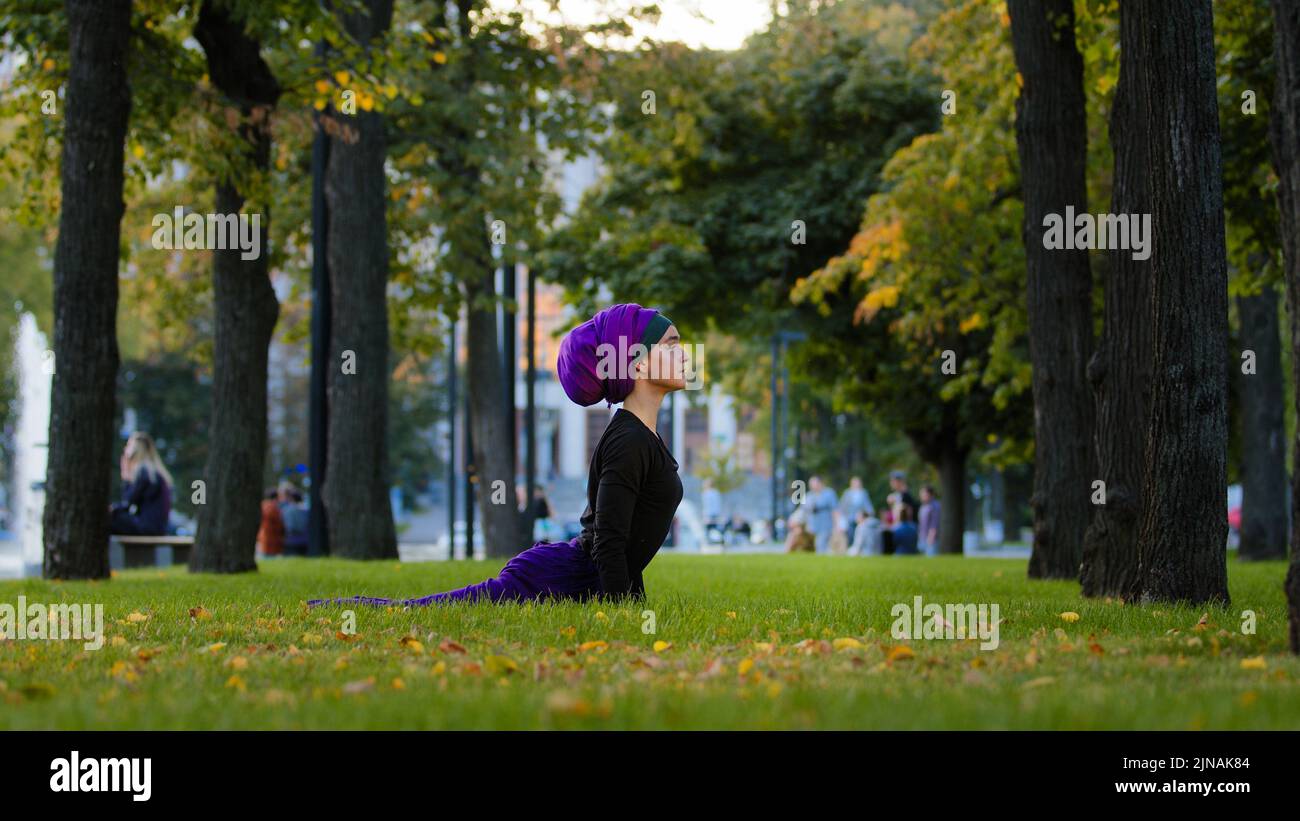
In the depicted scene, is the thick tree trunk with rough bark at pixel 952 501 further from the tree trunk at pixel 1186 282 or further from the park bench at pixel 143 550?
the tree trunk at pixel 1186 282

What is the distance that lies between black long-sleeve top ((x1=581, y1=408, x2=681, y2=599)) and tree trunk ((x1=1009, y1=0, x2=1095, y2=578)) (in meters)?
6.87

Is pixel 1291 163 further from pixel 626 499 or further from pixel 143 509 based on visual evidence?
pixel 143 509

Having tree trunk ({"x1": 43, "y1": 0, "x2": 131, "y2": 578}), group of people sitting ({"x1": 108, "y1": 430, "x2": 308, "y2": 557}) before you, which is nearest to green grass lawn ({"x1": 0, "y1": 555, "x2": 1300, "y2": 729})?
tree trunk ({"x1": 43, "y1": 0, "x2": 131, "y2": 578})

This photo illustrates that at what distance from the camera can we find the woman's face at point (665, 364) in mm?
8250

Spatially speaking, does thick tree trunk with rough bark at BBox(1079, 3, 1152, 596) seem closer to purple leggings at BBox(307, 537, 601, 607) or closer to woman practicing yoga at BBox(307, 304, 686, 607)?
woman practicing yoga at BBox(307, 304, 686, 607)

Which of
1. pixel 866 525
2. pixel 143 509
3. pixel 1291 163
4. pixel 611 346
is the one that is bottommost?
pixel 866 525

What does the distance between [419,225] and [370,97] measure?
9574 millimetres

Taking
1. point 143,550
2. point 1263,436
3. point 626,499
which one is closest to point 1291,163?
point 626,499

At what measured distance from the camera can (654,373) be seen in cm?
828

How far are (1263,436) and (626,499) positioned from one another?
1980 centimetres

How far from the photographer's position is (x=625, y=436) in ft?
26.9

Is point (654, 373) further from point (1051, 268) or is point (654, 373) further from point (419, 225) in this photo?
point (419, 225)
